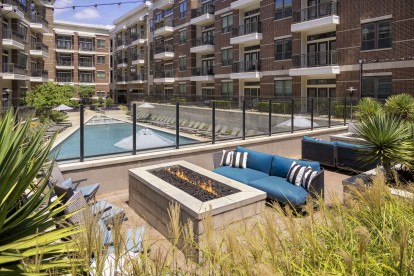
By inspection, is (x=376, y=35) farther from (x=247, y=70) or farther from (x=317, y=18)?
(x=247, y=70)

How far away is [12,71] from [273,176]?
3498cm

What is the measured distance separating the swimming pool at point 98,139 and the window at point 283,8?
24.6 meters

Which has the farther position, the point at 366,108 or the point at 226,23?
the point at 226,23

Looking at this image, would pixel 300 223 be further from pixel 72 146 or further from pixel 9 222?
pixel 72 146

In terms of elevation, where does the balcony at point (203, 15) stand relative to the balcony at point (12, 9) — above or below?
above

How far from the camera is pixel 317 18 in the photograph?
28.0 meters

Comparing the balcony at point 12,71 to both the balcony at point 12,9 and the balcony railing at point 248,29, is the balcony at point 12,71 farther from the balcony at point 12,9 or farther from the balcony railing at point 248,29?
the balcony railing at point 248,29

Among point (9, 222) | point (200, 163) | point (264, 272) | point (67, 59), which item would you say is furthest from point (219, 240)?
point (67, 59)

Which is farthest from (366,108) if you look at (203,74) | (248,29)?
(203,74)

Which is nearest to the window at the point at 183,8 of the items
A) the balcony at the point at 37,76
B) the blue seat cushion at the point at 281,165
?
the balcony at the point at 37,76

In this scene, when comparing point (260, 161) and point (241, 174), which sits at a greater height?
point (260, 161)

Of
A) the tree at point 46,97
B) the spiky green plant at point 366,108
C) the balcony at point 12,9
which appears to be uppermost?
the balcony at point 12,9

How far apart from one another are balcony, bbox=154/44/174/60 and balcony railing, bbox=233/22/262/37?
15.0 m

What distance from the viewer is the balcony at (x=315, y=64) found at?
1070 inches
